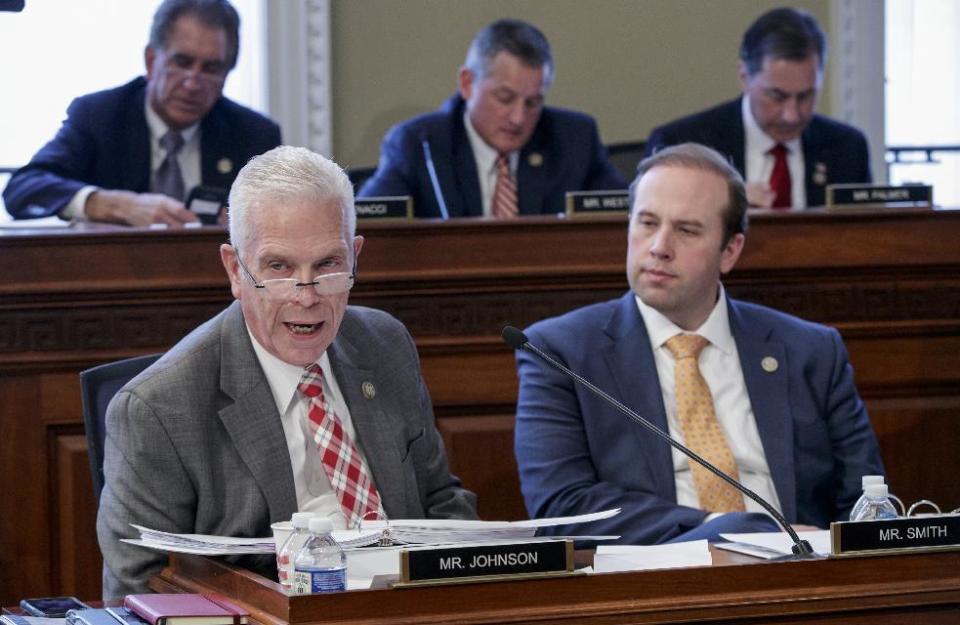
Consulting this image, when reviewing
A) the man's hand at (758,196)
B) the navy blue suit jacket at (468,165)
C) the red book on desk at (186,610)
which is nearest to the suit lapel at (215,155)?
the navy blue suit jacket at (468,165)

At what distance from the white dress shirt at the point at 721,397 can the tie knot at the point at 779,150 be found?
73.7 inches

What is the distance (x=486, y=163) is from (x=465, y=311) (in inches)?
45.3

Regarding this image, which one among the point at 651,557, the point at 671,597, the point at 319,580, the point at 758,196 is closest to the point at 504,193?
the point at 758,196

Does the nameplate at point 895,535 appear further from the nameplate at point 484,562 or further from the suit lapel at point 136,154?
the suit lapel at point 136,154

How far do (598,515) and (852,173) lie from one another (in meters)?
3.19

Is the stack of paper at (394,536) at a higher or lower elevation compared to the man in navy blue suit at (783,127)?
lower

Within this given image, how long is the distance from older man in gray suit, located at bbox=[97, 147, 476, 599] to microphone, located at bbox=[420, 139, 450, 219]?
6.21ft

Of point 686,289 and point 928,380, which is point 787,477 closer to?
point 686,289

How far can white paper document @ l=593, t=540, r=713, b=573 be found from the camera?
7.64 feet

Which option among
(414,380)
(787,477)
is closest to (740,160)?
(787,477)

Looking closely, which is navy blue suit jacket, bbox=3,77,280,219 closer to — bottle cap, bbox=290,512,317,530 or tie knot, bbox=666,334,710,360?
tie knot, bbox=666,334,710,360

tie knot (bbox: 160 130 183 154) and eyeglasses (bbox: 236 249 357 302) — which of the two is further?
tie knot (bbox: 160 130 183 154)

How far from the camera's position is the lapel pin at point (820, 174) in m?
5.26

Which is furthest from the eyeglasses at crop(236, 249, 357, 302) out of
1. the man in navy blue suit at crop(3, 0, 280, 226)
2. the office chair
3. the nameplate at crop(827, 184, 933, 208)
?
the man in navy blue suit at crop(3, 0, 280, 226)
